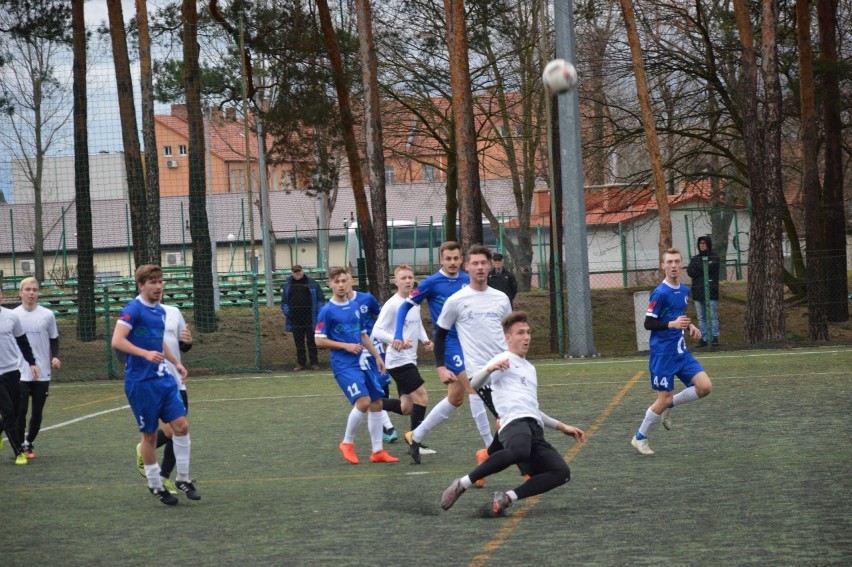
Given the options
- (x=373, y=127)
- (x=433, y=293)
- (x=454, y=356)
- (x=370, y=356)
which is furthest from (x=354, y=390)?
(x=373, y=127)

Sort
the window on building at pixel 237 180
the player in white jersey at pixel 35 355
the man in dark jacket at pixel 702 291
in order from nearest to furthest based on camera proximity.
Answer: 1. the player in white jersey at pixel 35 355
2. the man in dark jacket at pixel 702 291
3. the window on building at pixel 237 180

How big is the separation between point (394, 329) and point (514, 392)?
398cm

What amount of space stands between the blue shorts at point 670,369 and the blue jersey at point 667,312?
0.18ft

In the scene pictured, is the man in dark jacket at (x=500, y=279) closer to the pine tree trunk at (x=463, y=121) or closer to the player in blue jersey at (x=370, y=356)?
the pine tree trunk at (x=463, y=121)

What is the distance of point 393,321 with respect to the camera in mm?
11359

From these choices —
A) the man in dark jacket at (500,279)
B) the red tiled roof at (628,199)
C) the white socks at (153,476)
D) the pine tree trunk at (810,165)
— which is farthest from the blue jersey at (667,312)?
the red tiled roof at (628,199)

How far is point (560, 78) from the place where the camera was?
11.5 metres

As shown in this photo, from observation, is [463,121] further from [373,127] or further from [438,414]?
[438,414]

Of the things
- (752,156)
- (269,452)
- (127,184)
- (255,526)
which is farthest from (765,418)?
(127,184)

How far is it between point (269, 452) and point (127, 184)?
14876 mm

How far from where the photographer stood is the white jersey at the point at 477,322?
881 cm

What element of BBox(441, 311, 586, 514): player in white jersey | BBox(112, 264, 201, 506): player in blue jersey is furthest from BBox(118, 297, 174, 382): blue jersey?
BBox(441, 311, 586, 514): player in white jersey

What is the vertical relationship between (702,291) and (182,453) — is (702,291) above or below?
above

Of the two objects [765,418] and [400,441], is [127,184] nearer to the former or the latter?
[400,441]
